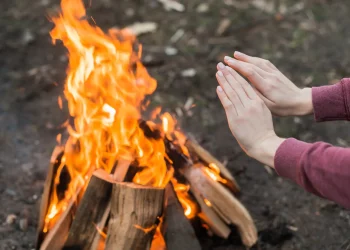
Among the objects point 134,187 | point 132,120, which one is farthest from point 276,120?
point 134,187

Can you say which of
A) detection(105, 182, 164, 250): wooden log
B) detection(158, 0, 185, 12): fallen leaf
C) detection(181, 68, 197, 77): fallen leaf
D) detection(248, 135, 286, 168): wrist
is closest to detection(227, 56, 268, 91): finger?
detection(248, 135, 286, 168): wrist

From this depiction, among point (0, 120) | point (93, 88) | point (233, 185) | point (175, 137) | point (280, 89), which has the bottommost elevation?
point (0, 120)

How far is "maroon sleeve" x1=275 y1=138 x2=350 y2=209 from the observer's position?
178 centimetres

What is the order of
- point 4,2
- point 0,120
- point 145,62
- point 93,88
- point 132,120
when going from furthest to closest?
point 4,2 → point 145,62 → point 0,120 → point 93,88 → point 132,120

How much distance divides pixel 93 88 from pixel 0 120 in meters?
1.30

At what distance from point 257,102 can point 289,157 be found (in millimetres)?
Answer: 294

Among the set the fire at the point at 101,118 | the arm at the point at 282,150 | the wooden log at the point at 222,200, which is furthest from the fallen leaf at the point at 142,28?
the arm at the point at 282,150

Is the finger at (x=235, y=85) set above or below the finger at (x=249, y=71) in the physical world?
above

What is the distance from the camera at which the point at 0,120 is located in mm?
3691

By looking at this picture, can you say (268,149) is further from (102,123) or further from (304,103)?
(102,123)

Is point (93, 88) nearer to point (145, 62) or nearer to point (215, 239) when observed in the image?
point (215, 239)

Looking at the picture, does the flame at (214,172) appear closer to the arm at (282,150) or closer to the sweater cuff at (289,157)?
the arm at (282,150)

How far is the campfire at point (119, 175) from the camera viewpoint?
7.62 ft

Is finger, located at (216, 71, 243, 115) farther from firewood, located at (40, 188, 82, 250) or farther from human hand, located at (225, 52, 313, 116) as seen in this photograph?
firewood, located at (40, 188, 82, 250)
